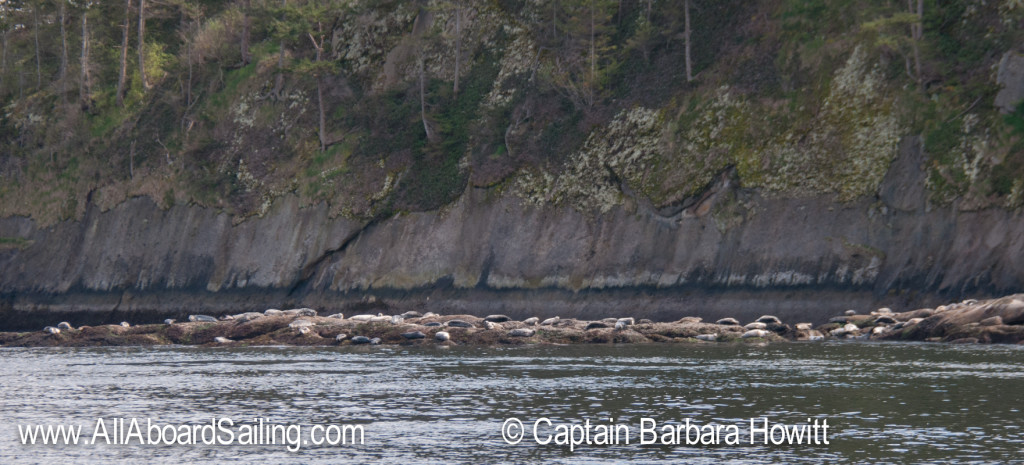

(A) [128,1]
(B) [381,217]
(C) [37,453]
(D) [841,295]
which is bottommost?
(C) [37,453]

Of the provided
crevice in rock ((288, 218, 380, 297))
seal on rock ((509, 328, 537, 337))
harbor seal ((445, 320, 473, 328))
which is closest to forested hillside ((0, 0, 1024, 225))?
crevice in rock ((288, 218, 380, 297))

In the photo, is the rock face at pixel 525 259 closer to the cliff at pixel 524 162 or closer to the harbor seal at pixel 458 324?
the cliff at pixel 524 162

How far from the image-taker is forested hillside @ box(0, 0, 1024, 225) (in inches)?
1582

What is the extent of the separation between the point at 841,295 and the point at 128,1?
53.6 m

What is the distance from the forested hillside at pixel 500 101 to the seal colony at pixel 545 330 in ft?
22.4

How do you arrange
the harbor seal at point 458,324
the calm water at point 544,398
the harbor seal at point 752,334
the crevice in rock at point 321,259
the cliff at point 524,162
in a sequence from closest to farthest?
the calm water at point 544,398, the harbor seal at point 752,334, the harbor seal at point 458,324, the cliff at point 524,162, the crevice in rock at point 321,259

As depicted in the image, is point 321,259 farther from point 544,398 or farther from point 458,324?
point 544,398

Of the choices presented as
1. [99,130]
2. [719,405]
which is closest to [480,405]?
[719,405]

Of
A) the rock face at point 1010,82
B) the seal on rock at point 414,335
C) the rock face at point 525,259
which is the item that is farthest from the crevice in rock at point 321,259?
the rock face at point 1010,82

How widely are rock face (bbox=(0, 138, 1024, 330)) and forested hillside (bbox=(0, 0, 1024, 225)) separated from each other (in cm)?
99

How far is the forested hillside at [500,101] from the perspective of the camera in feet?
132

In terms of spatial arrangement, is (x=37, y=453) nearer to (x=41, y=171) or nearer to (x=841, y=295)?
(x=841, y=295)

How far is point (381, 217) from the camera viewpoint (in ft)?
171

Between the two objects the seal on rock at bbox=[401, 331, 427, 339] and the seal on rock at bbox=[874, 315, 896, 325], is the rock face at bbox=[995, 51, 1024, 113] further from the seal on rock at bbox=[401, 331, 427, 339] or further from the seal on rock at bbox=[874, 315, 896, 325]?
the seal on rock at bbox=[401, 331, 427, 339]
